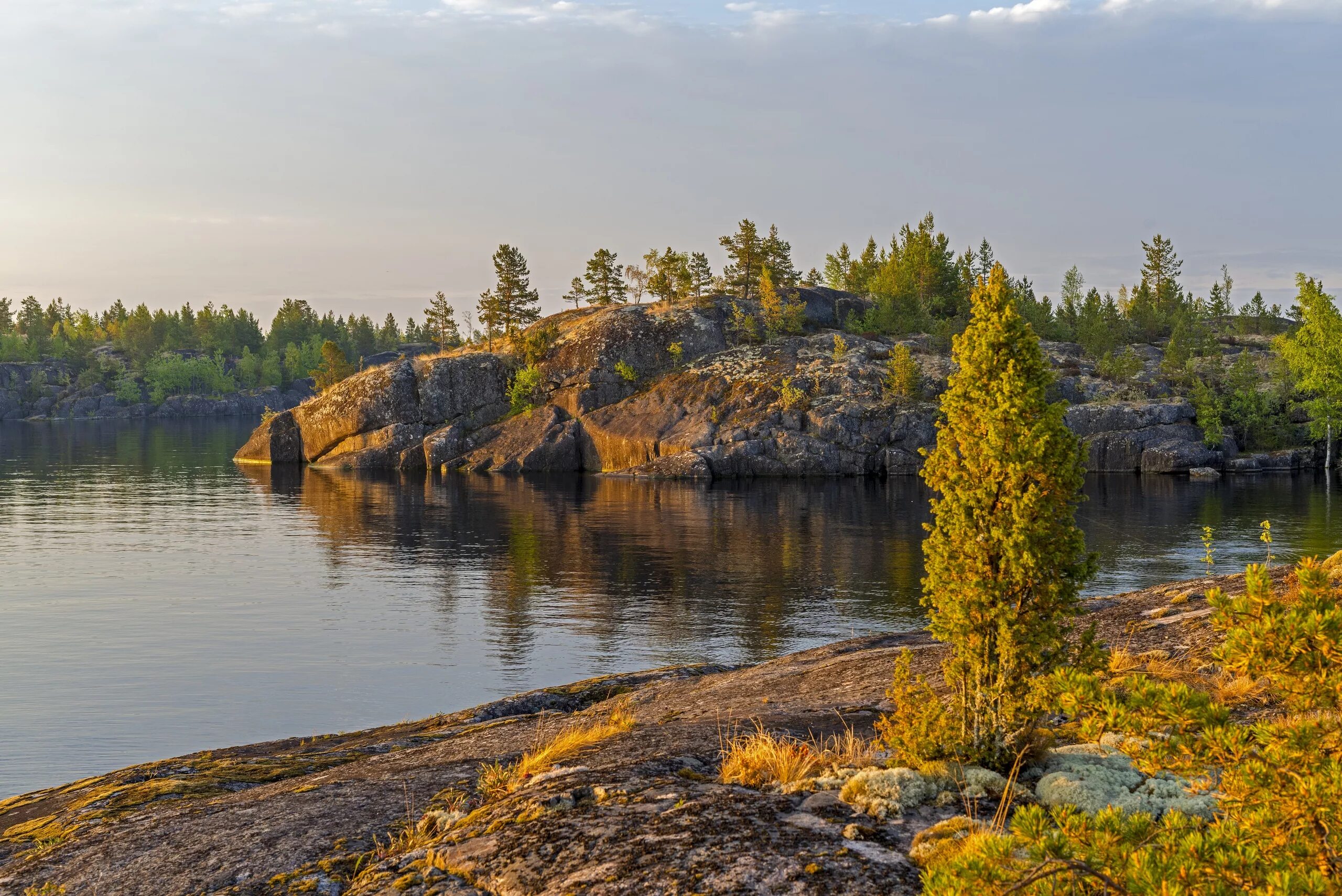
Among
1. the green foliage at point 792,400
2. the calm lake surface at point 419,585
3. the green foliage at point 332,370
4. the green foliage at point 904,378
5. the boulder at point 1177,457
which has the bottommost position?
the calm lake surface at point 419,585

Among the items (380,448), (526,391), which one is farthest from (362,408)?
(526,391)

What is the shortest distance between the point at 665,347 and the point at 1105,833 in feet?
332

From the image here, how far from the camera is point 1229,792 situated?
496 cm

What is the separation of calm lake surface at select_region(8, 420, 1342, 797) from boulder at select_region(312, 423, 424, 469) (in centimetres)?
2063

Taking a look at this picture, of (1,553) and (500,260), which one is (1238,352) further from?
(1,553)

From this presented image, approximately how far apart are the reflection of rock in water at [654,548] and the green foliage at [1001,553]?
20.2 meters

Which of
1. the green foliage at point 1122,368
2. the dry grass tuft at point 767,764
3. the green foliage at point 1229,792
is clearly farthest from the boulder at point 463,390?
the green foliage at point 1229,792

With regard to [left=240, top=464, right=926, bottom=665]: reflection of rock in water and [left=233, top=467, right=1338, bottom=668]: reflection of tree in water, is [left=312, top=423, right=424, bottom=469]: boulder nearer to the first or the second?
[left=240, top=464, right=926, bottom=665]: reflection of rock in water

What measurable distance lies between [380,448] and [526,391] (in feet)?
54.6

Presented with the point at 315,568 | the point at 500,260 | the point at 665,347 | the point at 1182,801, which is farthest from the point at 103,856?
the point at 500,260

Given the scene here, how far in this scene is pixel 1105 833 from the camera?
477 cm

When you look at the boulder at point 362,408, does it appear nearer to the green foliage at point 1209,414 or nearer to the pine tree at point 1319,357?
the green foliage at point 1209,414

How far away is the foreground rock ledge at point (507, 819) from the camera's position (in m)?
7.49

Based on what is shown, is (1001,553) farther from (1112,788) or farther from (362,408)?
(362,408)
